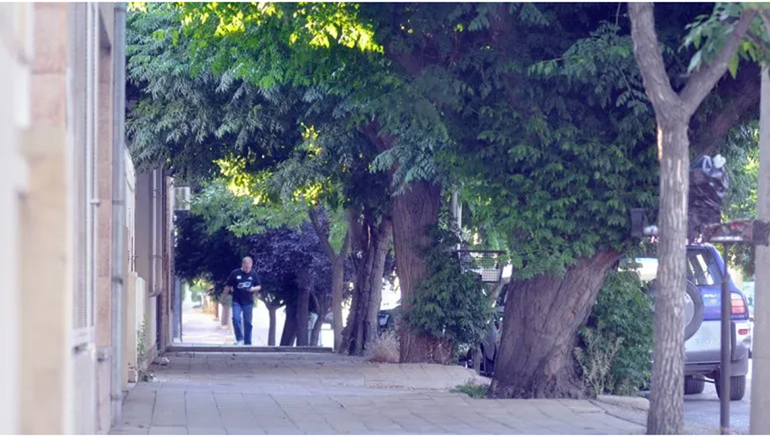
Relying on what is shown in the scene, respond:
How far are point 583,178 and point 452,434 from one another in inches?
130

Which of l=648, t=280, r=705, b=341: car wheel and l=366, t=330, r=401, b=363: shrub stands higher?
l=648, t=280, r=705, b=341: car wheel

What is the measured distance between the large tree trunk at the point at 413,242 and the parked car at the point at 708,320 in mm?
4150

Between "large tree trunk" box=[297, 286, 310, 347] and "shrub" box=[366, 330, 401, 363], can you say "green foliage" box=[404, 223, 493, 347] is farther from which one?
"large tree trunk" box=[297, 286, 310, 347]

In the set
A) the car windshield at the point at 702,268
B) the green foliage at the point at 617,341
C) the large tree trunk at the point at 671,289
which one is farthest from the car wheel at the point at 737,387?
the large tree trunk at the point at 671,289

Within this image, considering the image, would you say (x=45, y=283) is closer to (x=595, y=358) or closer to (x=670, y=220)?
(x=670, y=220)

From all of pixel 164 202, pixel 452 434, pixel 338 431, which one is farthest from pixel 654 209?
pixel 164 202

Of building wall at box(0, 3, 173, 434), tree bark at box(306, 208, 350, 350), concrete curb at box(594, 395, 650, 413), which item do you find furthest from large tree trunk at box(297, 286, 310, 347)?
building wall at box(0, 3, 173, 434)

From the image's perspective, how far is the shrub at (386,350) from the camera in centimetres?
1916

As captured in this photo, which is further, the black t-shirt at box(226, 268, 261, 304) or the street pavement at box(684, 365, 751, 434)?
the black t-shirt at box(226, 268, 261, 304)

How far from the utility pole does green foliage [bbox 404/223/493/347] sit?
764 cm

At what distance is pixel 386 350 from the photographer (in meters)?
19.3

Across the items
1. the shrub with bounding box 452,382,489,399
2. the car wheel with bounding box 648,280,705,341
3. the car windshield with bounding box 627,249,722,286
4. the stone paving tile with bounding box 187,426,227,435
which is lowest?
the shrub with bounding box 452,382,489,399

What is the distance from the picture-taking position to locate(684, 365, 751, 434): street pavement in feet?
37.0

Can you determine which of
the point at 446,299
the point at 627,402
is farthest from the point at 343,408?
the point at 446,299
